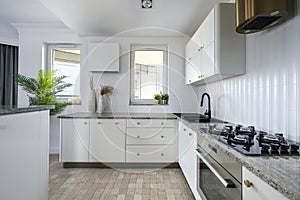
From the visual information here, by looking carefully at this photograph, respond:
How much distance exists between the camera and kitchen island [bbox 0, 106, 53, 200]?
155 cm

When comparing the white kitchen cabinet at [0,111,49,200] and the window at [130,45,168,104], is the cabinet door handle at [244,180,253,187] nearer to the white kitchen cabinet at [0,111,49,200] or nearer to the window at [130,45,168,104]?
the white kitchen cabinet at [0,111,49,200]

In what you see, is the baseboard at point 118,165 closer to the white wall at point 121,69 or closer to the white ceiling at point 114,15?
the white wall at point 121,69

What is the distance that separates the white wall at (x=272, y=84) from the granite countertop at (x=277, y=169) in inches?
→ 23.9

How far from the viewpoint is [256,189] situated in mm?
1058

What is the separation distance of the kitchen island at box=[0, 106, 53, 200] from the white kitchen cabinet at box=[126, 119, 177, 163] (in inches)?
70.5

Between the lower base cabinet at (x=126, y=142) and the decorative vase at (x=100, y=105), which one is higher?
the decorative vase at (x=100, y=105)

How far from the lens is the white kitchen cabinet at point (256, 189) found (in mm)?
900

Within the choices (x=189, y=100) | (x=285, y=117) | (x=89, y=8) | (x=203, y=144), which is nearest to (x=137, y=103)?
(x=189, y=100)

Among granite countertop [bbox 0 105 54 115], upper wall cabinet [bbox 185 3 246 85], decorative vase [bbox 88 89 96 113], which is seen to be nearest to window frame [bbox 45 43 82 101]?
decorative vase [bbox 88 89 96 113]

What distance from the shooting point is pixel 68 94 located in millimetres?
4785

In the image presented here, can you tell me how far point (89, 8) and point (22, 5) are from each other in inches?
44.7

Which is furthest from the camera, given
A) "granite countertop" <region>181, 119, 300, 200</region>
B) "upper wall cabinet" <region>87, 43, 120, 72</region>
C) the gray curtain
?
the gray curtain

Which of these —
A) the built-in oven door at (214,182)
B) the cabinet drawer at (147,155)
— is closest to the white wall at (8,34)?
the cabinet drawer at (147,155)

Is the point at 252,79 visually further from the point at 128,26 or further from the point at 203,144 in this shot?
the point at 128,26
